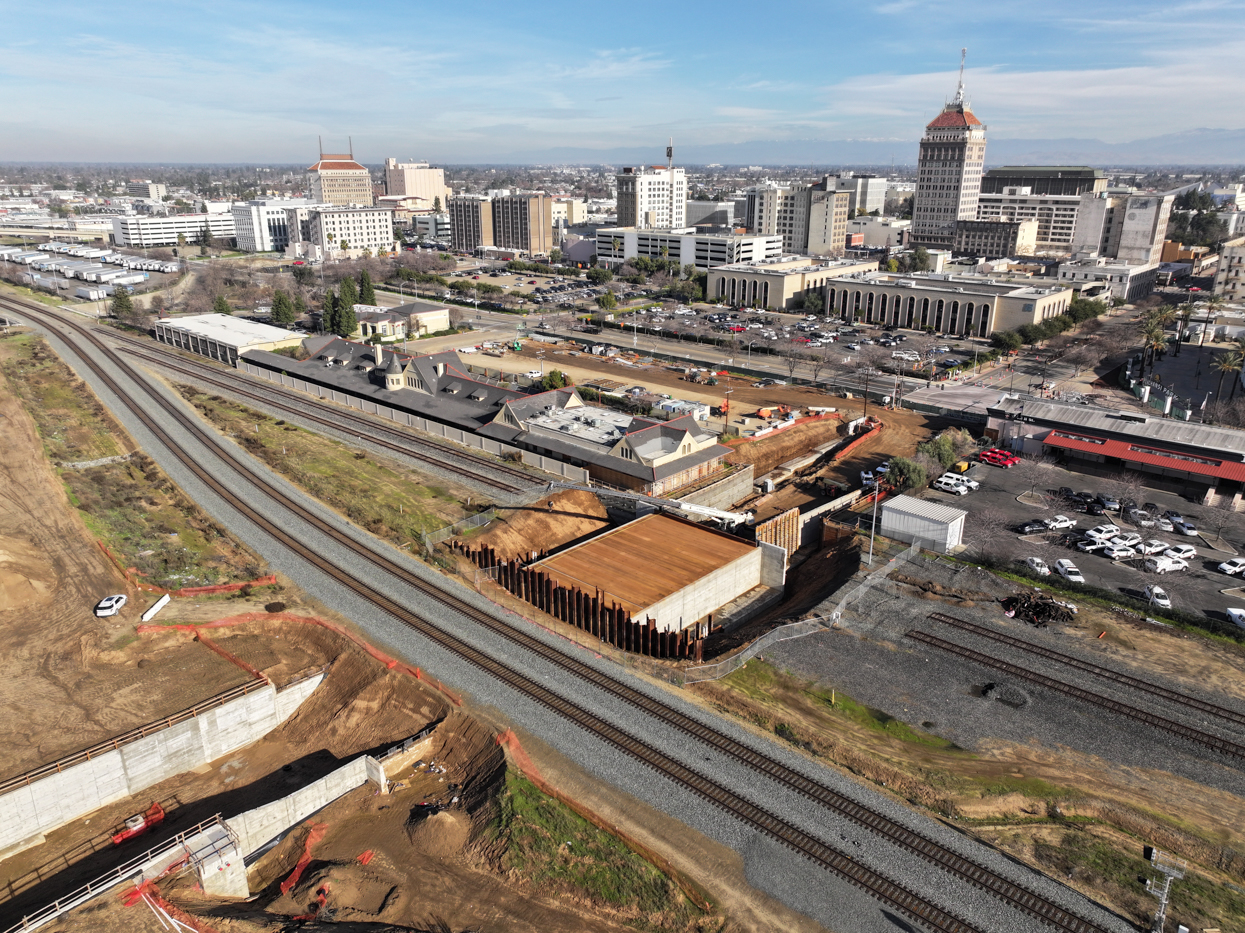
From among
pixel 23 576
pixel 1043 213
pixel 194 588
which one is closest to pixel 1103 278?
pixel 1043 213

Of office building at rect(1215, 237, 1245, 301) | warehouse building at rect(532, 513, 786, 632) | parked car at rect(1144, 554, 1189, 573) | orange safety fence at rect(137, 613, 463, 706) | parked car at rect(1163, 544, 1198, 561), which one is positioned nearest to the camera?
orange safety fence at rect(137, 613, 463, 706)

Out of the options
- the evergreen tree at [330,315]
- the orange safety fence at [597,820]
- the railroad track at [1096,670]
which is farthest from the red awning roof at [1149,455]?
the evergreen tree at [330,315]

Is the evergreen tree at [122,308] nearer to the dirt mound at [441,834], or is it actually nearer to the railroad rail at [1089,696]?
the dirt mound at [441,834]

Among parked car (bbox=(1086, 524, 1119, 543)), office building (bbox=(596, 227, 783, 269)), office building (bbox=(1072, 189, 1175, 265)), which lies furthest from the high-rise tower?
parked car (bbox=(1086, 524, 1119, 543))

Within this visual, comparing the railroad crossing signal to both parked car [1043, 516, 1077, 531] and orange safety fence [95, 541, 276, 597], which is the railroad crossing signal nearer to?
parked car [1043, 516, 1077, 531]

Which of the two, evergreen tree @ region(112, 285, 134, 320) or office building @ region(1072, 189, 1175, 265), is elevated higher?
office building @ region(1072, 189, 1175, 265)

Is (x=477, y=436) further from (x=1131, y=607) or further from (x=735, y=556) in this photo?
(x=1131, y=607)

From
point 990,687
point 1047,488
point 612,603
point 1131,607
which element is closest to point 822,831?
point 990,687
